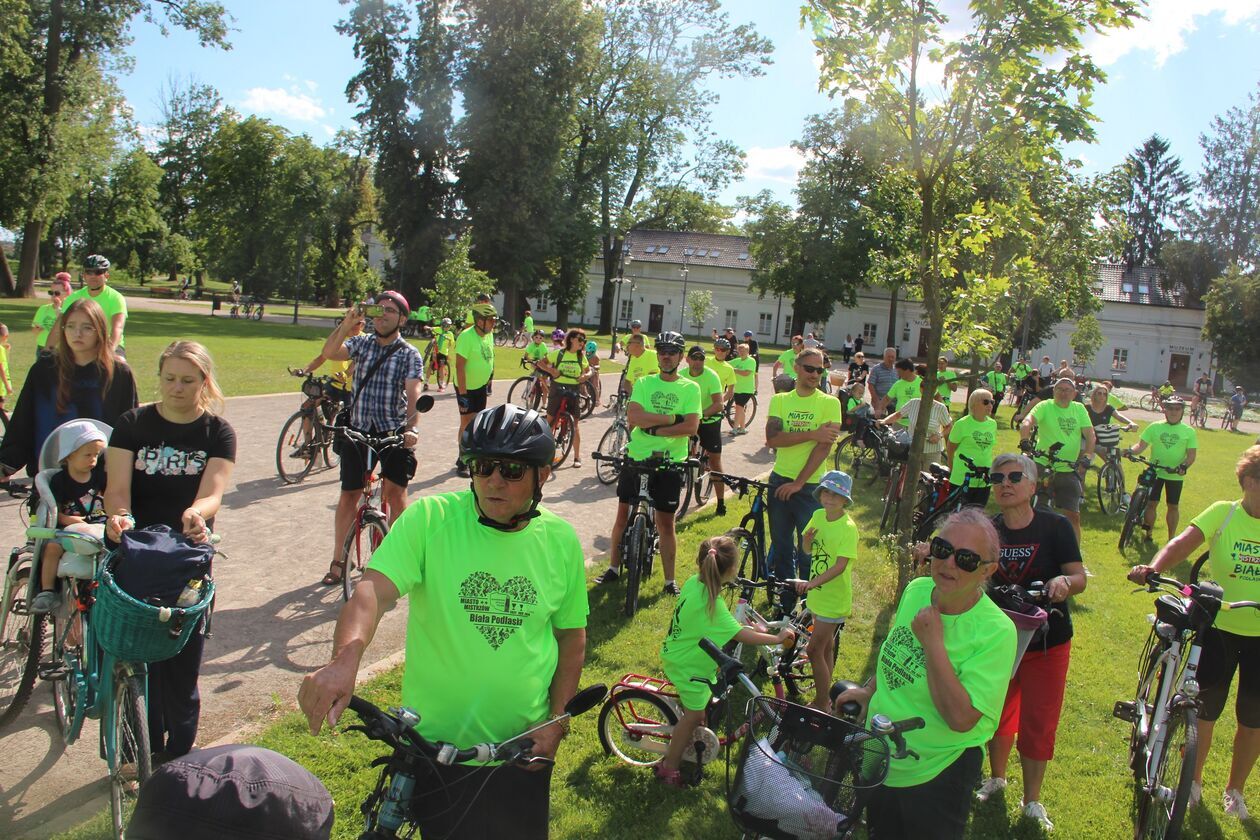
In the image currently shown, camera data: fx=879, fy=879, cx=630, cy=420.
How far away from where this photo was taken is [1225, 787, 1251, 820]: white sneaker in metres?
4.87

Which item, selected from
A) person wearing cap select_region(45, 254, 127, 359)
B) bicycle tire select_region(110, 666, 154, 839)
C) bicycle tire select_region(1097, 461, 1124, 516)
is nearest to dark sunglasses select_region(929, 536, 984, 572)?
bicycle tire select_region(110, 666, 154, 839)

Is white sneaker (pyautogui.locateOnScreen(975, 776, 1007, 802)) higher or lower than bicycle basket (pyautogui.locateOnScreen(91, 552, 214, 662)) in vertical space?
lower

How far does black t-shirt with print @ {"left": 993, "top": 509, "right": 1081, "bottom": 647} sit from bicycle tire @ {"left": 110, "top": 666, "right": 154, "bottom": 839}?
4095mm

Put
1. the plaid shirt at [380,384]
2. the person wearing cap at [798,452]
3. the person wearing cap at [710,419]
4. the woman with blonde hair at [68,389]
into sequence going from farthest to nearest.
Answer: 1. the person wearing cap at [710,419]
2. the plaid shirt at [380,384]
3. the person wearing cap at [798,452]
4. the woman with blonde hair at [68,389]

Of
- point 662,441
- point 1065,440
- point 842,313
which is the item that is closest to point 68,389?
point 662,441

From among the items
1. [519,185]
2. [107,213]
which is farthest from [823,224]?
[107,213]

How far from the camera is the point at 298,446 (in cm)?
1027

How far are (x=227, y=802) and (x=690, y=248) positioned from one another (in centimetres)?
7589

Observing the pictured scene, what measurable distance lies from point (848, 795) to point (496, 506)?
55.7 inches

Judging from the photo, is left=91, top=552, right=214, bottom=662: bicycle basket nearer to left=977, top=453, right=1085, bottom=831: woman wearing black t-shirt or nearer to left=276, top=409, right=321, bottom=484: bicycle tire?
left=977, top=453, right=1085, bottom=831: woman wearing black t-shirt

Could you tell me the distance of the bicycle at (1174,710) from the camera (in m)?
4.29

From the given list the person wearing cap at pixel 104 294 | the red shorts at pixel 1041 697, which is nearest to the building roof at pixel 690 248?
the person wearing cap at pixel 104 294

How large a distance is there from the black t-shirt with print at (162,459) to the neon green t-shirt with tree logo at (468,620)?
1978 mm

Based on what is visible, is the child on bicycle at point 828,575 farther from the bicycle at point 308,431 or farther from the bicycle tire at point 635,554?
the bicycle at point 308,431
